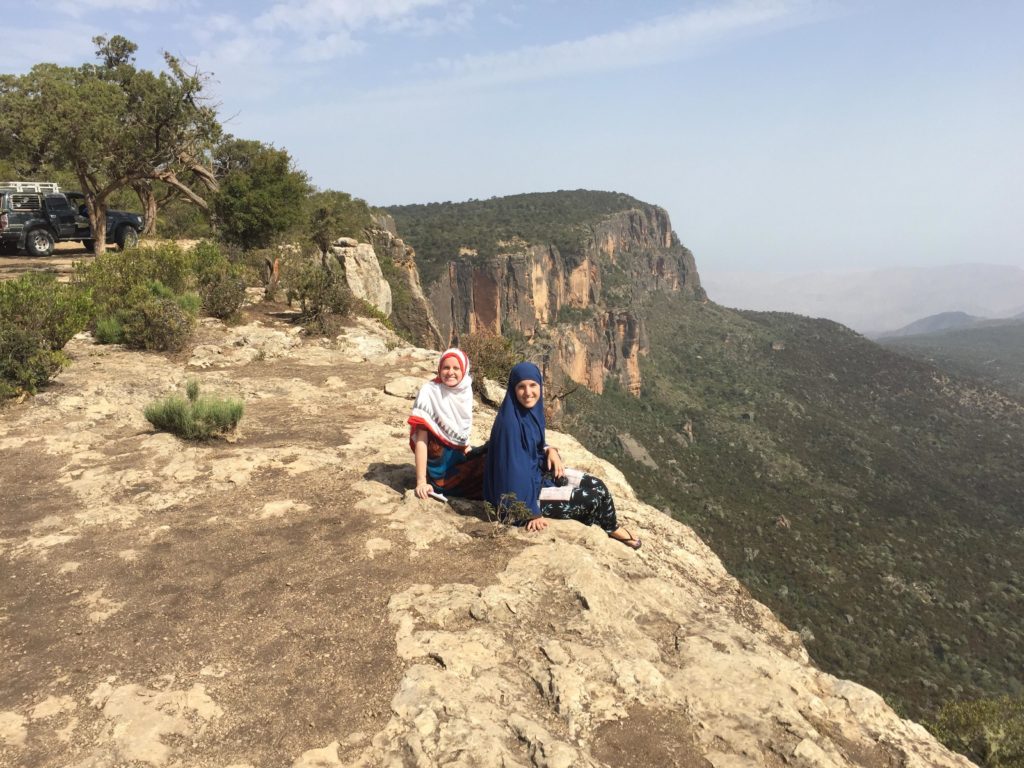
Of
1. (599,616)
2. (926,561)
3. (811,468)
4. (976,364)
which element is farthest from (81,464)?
(976,364)

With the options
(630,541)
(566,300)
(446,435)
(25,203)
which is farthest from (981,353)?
(25,203)

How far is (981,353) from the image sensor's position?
140m

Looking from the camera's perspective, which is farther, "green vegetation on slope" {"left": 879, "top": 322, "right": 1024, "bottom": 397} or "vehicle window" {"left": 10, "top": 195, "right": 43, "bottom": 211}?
"green vegetation on slope" {"left": 879, "top": 322, "right": 1024, "bottom": 397}

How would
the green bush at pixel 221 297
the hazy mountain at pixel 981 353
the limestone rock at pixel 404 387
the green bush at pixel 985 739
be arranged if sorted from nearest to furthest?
1. the green bush at pixel 985 739
2. the limestone rock at pixel 404 387
3. the green bush at pixel 221 297
4. the hazy mountain at pixel 981 353

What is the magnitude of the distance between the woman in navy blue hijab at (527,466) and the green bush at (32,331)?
6.05 meters

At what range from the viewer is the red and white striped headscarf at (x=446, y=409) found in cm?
495

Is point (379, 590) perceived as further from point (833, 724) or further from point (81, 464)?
point (81, 464)

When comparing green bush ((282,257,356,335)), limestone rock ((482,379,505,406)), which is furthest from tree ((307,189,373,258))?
limestone rock ((482,379,505,406))

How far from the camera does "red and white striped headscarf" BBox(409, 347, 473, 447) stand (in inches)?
195

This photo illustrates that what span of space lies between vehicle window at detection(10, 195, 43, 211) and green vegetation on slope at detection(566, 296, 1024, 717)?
1538 cm

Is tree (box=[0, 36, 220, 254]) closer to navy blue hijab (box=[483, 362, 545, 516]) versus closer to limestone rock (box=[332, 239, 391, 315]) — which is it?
limestone rock (box=[332, 239, 391, 315])

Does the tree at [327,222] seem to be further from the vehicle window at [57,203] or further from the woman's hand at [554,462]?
the woman's hand at [554,462]

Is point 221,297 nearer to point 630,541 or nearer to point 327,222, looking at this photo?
point 630,541

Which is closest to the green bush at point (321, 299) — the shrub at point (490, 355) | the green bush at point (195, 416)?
the shrub at point (490, 355)
